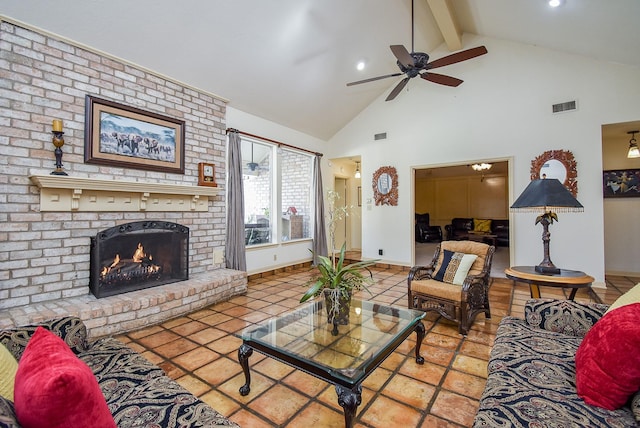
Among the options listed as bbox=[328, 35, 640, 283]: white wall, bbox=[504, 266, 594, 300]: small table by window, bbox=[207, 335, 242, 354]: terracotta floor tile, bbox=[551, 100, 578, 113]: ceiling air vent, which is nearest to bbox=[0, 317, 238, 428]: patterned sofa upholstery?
bbox=[207, 335, 242, 354]: terracotta floor tile

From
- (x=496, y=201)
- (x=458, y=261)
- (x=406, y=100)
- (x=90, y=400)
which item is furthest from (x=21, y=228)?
(x=496, y=201)

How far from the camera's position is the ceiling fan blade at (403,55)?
3.05 m

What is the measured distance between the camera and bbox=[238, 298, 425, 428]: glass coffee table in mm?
1510

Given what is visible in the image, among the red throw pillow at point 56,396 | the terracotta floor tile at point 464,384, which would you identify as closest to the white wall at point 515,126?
the terracotta floor tile at point 464,384

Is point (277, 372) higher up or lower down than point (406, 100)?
lower down

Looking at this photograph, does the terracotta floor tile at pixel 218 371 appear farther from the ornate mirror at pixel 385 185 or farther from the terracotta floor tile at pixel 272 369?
the ornate mirror at pixel 385 185

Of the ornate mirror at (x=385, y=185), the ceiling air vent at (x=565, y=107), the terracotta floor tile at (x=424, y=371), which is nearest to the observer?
the terracotta floor tile at (x=424, y=371)

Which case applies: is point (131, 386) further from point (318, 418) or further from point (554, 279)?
point (554, 279)

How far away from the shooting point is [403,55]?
3.17m

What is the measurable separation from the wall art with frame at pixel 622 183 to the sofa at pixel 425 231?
518 centimetres

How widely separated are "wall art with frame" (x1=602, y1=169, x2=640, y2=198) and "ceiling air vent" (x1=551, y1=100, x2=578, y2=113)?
1554mm

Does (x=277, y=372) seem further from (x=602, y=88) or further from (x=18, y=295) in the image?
(x=602, y=88)

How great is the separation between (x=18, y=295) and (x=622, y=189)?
837cm

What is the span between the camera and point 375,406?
184 centimetres
